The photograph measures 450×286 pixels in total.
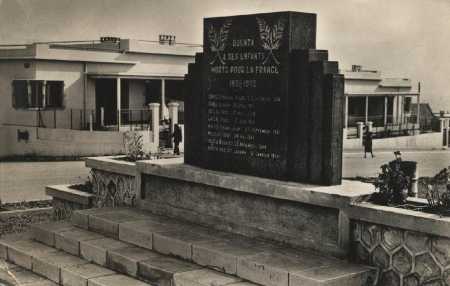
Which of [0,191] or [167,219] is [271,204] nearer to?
[167,219]

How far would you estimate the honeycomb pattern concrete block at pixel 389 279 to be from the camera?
20.7 feet

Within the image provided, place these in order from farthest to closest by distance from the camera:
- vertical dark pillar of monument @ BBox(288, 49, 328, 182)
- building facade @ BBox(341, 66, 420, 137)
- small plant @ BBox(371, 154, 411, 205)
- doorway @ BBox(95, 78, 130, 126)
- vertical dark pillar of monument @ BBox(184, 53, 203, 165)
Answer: building facade @ BBox(341, 66, 420, 137) → doorway @ BBox(95, 78, 130, 126) → vertical dark pillar of monument @ BBox(184, 53, 203, 165) → vertical dark pillar of monument @ BBox(288, 49, 328, 182) → small plant @ BBox(371, 154, 411, 205)

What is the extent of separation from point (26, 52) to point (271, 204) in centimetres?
1925

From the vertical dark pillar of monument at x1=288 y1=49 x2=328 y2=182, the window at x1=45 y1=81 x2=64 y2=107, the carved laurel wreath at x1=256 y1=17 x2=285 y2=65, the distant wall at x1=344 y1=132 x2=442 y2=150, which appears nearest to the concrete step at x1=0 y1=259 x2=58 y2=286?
the vertical dark pillar of monument at x1=288 y1=49 x2=328 y2=182

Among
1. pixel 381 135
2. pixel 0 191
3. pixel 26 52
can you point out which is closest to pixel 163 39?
pixel 26 52

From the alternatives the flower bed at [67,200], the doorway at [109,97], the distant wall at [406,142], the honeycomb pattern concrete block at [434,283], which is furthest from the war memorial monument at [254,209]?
the distant wall at [406,142]

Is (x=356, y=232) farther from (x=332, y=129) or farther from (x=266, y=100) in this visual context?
(x=266, y=100)

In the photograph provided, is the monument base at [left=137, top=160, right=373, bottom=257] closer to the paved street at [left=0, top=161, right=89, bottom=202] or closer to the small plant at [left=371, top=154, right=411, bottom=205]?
the small plant at [left=371, top=154, right=411, bottom=205]

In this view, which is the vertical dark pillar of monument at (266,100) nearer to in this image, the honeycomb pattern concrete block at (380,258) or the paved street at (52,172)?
the honeycomb pattern concrete block at (380,258)

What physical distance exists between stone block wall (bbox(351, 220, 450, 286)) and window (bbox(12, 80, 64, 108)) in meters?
20.3

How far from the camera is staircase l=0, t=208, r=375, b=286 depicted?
6387mm

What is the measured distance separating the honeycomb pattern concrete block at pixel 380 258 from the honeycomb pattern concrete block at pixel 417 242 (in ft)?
1.01

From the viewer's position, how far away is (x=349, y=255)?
670 cm

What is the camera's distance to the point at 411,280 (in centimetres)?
616
